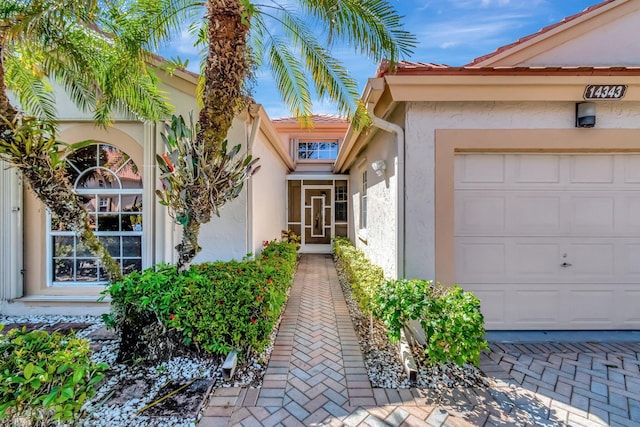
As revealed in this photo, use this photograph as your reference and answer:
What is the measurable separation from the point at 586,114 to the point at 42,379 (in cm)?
763

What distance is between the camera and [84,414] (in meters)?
3.19

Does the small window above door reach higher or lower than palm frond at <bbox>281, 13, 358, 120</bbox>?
higher

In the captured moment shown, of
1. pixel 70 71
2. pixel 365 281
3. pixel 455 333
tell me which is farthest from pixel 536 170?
pixel 70 71

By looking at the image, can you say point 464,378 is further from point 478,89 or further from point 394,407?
point 478,89

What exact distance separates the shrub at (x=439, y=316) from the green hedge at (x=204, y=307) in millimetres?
1795

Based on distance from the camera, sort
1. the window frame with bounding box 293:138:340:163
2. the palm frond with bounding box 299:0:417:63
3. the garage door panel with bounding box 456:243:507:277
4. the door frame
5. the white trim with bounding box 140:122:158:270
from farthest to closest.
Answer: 1. the window frame with bounding box 293:138:340:163
2. the door frame
3. the white trim with bounding box 140:122:158:270
4. the garage door panel with bounding box 456:243:507:277
5. the palm frond with bounding box 299:0:417:63

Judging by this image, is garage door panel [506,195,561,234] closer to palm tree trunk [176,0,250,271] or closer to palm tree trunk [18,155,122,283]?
palm tree trunk [176,0,250,271]

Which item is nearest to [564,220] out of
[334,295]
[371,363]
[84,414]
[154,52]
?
[371,363]

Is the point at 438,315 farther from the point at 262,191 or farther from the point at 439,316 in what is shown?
the point at 262,191

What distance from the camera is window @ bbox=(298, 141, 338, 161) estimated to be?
53.2 feet

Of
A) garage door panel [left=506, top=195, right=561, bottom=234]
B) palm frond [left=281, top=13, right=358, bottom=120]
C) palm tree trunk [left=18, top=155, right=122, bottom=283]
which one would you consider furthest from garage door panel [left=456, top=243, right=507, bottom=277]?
palm tree trunk [left=18, top=155, right=122, bottom=283]

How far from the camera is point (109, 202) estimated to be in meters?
6.27

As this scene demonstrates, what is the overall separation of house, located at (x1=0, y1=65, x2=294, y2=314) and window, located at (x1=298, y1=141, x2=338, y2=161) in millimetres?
9967

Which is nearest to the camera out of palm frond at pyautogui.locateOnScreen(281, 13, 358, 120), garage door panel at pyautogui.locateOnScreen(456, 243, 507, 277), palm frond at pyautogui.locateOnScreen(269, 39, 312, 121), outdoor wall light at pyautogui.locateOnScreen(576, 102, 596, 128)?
outdoor wall light at pyautogui.locateOnScreen(576, 102, 596, 128)
